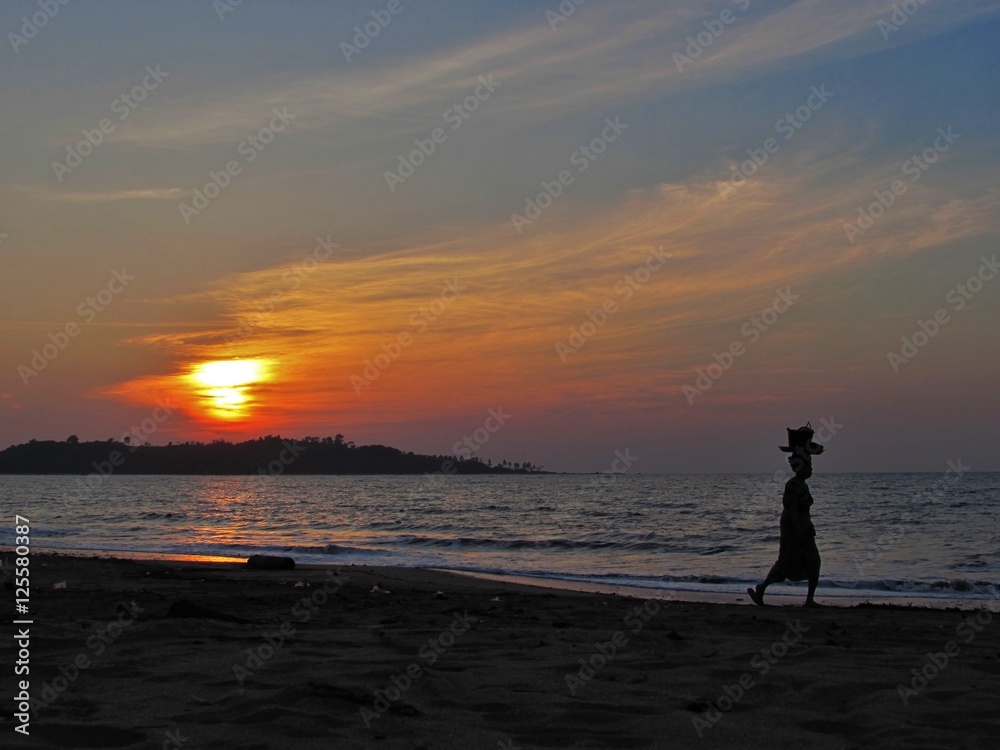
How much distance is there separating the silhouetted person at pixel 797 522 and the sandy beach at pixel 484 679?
6.52 ft

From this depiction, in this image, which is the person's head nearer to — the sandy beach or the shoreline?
the sandy beach

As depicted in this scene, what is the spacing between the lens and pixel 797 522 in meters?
12.3

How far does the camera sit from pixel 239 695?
5.39m

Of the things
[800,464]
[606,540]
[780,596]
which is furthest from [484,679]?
[606,540]

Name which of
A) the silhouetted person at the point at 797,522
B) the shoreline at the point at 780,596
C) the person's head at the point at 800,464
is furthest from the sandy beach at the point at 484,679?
the shoreline at the point at 780,596

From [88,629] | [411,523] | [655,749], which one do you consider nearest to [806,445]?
[655,749]

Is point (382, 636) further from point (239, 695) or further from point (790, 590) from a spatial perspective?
point (790, 590)

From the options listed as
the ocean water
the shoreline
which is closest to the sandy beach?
the shoreline

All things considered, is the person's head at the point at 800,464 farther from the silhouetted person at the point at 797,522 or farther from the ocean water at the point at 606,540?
the ocean water at the point at 606,540

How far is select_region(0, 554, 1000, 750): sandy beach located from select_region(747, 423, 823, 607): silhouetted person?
1.99m

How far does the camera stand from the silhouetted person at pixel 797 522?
12164 mm

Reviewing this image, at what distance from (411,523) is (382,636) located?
39750 mm

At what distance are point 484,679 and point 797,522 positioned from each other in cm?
765

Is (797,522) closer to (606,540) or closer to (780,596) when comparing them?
(780,596)
